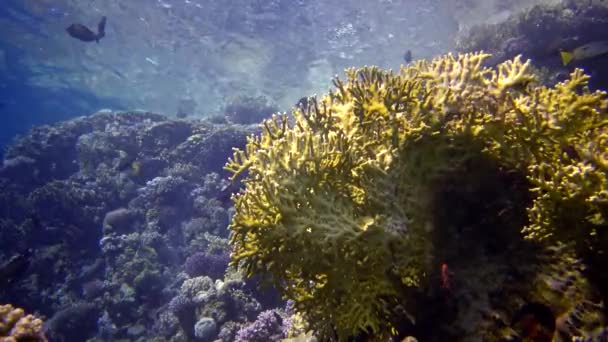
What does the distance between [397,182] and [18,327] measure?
4.46 metres

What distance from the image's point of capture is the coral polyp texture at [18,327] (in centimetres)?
394

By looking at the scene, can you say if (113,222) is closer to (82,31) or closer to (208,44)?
(82,31)

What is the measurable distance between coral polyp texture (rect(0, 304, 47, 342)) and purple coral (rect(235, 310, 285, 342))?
2982 millimetres

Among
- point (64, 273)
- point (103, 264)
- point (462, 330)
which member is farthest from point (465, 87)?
point (64, 273)

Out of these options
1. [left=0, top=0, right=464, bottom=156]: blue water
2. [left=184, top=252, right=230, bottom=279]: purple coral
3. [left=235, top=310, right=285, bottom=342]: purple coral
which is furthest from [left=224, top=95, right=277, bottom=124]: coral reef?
[left=235, top=310, right=285, bottom=342]: purple coral

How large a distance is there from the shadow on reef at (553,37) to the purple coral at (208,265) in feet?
30.6

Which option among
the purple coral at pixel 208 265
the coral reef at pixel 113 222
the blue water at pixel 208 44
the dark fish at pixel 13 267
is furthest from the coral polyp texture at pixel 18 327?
the blue water at pixel 208 44

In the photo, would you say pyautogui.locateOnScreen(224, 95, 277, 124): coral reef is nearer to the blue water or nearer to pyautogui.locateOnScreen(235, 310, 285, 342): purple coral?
the blue water

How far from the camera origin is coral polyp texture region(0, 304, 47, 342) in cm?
394

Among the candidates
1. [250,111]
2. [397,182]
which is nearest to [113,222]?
[250,111]

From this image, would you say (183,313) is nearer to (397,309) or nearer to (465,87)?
(397,309)

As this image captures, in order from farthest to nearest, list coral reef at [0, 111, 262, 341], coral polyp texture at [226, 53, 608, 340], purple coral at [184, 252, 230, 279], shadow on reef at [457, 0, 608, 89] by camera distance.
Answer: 1. coral reef at [0, 111, 262, 341]
2. purple coral at [184, 252, 230, 279]
3. shadow on reef at [457, 0, 608, 89]
4. coral polyp texture at [226, 53, 608, 340]

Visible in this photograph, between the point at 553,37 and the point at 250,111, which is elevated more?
the point at 250,111

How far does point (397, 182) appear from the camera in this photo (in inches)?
104
